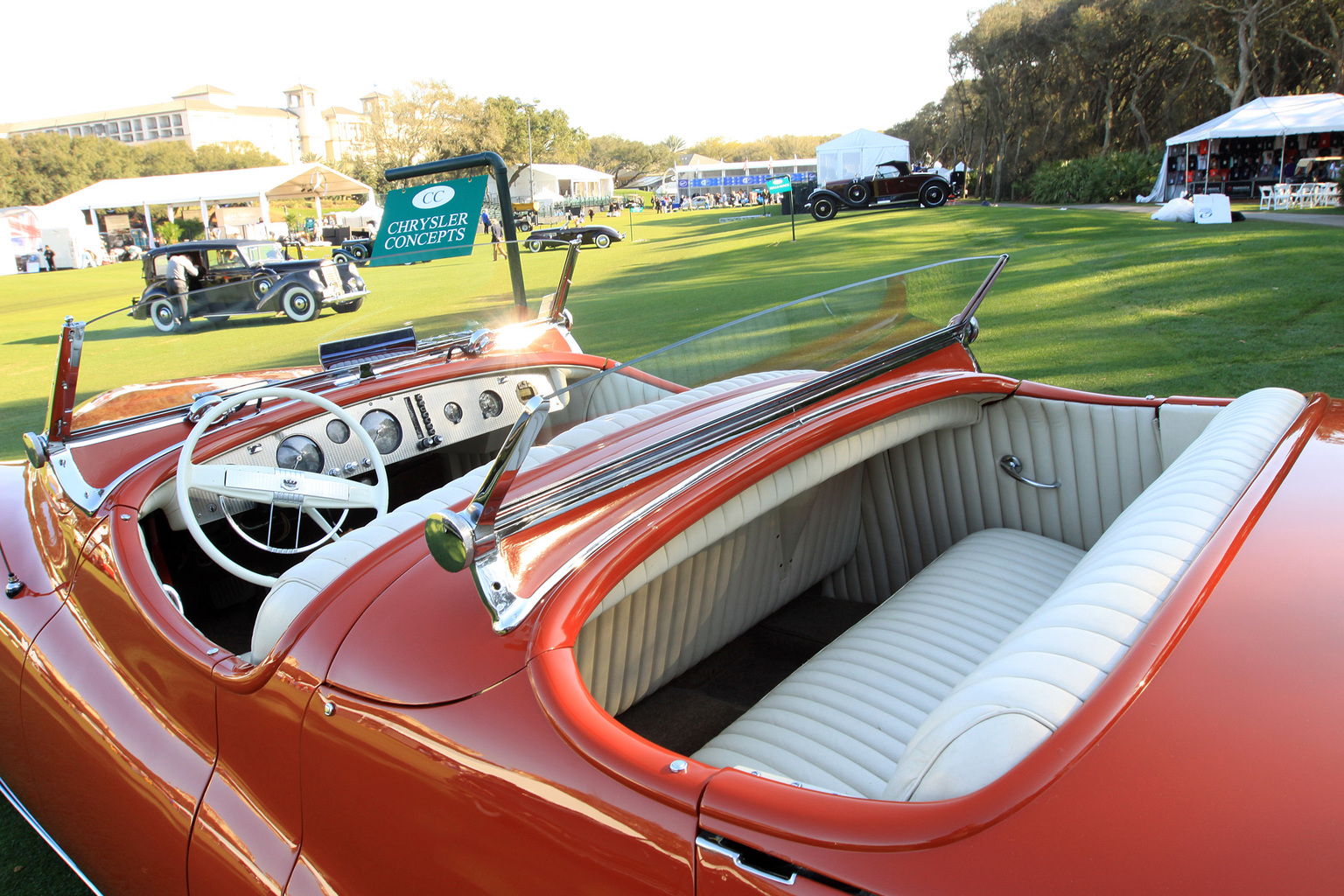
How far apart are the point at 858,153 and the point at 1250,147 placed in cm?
1835

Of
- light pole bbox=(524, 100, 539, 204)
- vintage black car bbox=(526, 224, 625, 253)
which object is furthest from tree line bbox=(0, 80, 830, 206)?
vintage black car bbox=(526, 224, 625, 253)

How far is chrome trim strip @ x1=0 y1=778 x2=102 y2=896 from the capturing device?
5.88 feet

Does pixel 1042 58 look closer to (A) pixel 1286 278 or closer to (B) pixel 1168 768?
(A) pixel 1286 278

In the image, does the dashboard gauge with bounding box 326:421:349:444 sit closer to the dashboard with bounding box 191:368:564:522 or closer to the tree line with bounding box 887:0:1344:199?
the dashboard with bounding box 191:368:564:522

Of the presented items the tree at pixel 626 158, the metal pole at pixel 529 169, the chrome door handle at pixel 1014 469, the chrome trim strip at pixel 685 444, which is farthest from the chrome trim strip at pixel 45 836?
the tree at pixel 626 158

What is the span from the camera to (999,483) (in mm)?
2488

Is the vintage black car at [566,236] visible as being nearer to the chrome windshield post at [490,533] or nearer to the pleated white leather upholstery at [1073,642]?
the chrome windshield post at [490,533]

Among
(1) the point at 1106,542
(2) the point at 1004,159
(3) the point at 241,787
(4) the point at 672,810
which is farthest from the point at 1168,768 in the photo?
(2) the point at 1004,159

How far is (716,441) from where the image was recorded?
5.43 ft

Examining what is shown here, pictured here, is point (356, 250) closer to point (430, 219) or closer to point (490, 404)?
point (430, 219)

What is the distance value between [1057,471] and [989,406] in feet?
0.90

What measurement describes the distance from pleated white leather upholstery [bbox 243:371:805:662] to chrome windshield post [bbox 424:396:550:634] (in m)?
0.18

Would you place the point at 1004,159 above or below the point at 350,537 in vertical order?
above

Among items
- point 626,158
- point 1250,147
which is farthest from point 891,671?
point 626,158
